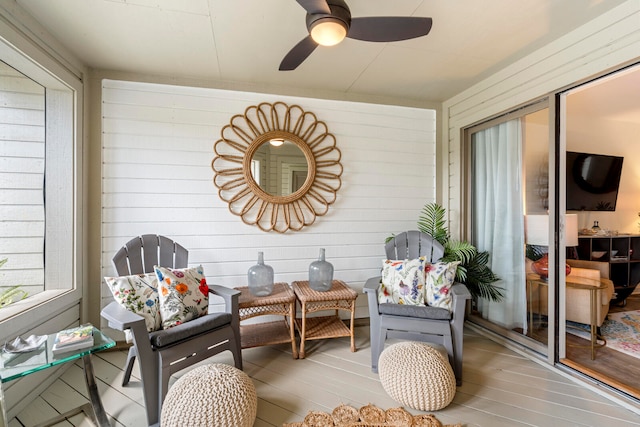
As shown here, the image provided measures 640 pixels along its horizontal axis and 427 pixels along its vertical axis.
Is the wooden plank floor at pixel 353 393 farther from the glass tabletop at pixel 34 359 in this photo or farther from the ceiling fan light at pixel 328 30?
the ceiling fan light at pixel 328 30

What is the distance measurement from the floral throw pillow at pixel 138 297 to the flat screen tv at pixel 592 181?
4794 mm

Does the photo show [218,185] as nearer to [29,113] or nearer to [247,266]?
[247,266]

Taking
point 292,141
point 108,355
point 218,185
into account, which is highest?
point 292,141

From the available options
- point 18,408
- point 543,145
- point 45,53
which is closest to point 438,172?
point 543,145

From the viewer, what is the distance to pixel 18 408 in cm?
176

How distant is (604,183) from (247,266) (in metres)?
4.87

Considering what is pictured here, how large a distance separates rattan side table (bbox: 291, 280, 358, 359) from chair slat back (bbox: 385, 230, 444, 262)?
1.98 ft

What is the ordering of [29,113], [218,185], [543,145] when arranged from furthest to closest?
1. [218,185]
2. [543,145]
3. [29,113]

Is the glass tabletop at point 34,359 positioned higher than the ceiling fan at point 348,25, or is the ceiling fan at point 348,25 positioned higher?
the ceiling fan at point 348,25

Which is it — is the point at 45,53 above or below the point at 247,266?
above

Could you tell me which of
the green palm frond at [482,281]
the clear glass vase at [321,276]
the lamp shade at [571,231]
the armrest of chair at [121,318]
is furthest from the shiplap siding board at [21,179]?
the lamp shade at [571,231]

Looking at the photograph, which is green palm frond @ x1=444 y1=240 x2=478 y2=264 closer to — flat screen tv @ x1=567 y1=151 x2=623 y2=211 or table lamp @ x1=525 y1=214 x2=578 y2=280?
table lamp @ x1=525 y1=214 x2=578 y2=280

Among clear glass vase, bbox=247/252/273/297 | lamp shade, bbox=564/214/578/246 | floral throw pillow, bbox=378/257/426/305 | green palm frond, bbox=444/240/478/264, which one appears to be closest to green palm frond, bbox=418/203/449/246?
green palm frond, bbox=444/240/478/264

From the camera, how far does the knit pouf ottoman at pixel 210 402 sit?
56.7 inches
